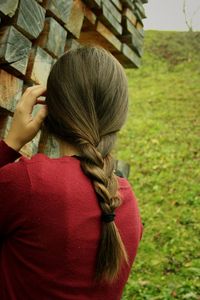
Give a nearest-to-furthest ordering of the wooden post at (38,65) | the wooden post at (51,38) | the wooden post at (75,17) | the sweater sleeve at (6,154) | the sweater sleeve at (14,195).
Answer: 1. the sweater sleeve at (14,195)
2. the sweater sleeve at (6,154)
3. the wooden post at (38,65)
4. the wooden post at (51,38)
5. the wooden post at (75,17)

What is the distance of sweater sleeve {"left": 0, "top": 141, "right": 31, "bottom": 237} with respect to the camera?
1.24m

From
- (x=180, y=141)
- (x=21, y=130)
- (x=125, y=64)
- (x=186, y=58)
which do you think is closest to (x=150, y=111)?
(x=180, y=141)

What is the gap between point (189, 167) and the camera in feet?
28.9

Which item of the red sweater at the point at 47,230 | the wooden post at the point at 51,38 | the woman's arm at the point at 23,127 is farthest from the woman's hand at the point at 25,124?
the wooden post at the point at 51,38

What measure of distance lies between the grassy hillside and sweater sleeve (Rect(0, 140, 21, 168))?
3855 mm

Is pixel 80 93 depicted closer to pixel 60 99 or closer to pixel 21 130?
pixel 60 99

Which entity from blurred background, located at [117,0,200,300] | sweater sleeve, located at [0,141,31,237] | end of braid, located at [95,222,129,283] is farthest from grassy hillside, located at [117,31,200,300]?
sweater sleeve, located at [0,141,31,237]

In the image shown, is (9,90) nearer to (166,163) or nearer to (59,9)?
(59,9)

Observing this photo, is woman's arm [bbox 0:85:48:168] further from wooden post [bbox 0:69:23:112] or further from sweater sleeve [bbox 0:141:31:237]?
wooden post [bbox 0:69:23:112]

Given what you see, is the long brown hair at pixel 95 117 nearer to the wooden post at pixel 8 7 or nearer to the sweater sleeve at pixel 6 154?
the sweater sleeve at pixel 6 154

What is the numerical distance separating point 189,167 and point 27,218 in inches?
309

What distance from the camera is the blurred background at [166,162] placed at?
5.43m

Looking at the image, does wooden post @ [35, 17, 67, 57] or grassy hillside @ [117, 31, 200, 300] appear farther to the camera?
grassy hillside @ [117, 31, 200, 300]

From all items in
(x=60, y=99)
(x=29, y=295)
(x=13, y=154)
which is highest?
(x=60, y=99)
